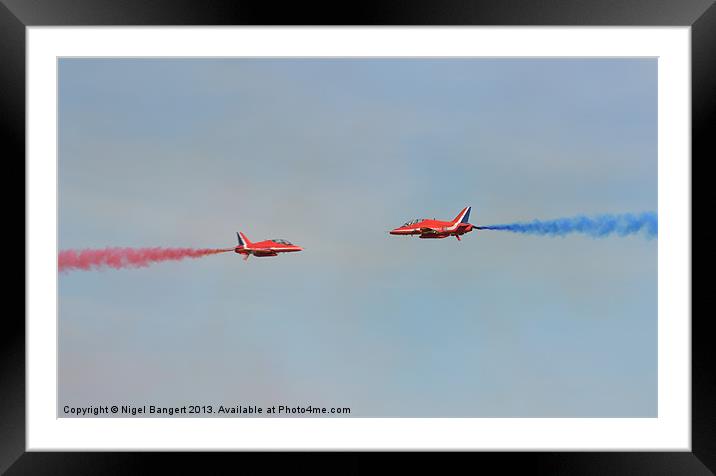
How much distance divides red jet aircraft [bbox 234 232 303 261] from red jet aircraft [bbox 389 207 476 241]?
6.04ft

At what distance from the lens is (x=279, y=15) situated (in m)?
8.54

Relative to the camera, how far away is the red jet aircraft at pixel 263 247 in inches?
475

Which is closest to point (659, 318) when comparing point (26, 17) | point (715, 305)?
point (715, 305)

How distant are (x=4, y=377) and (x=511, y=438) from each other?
6541 millimetres

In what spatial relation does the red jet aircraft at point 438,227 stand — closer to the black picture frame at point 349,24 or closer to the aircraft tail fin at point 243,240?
the aircraft tail fin at point 243,240

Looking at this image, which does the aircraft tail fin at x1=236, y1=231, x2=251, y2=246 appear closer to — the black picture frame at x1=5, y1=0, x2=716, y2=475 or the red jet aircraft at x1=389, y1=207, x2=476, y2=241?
the red jet aircraft at x1=389, y1=207, x2=476, y2=241

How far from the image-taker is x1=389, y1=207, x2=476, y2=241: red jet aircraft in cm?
1186

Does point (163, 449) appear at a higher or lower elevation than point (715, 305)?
lower

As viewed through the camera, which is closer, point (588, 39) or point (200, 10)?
point (200, 10)

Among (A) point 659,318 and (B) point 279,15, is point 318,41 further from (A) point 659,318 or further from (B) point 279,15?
(A) point 659,318

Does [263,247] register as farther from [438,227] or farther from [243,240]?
[438,227]

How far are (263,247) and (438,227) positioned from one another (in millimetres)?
3155

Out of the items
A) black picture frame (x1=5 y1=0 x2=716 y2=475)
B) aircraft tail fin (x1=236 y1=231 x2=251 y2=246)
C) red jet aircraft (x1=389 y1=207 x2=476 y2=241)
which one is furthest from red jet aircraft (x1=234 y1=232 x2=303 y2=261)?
black picture frame (x1=5 y1=0 x2=716 y2=475)

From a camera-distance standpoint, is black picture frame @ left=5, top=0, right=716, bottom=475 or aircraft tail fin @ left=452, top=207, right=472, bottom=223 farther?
aircraft tail fin @ left=452, top=207, right=472, bottom=223
